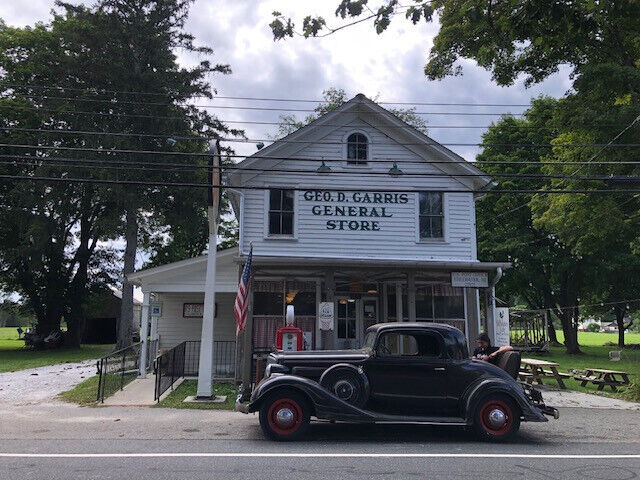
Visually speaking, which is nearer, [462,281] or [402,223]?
[462,281]

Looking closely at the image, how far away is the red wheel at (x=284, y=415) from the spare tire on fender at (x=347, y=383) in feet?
1.52

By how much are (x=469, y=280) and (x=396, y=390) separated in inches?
257

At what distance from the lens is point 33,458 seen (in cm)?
650

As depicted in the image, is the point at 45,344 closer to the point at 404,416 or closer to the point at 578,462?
the point at 404,416

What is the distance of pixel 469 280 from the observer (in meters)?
13.8

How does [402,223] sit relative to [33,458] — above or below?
above

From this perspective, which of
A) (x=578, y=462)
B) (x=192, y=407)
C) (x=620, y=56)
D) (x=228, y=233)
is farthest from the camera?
(x=228, y=233)

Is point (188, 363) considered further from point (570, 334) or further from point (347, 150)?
point (570, 334)

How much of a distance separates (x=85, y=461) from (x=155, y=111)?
77.3 feet

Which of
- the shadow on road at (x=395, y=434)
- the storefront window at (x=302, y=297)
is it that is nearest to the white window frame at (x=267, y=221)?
the storefront window at (x=302, y=297)

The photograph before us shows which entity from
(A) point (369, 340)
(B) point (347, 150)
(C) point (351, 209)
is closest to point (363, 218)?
(C) point (351, 209)

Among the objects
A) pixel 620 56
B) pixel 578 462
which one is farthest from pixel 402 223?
pixel 578 462

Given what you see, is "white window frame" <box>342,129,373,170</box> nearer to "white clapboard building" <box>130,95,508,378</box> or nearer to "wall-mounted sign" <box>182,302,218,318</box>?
"white clapboard building" <box>130,95,508,378</box>

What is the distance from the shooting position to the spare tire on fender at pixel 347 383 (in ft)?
25.8
